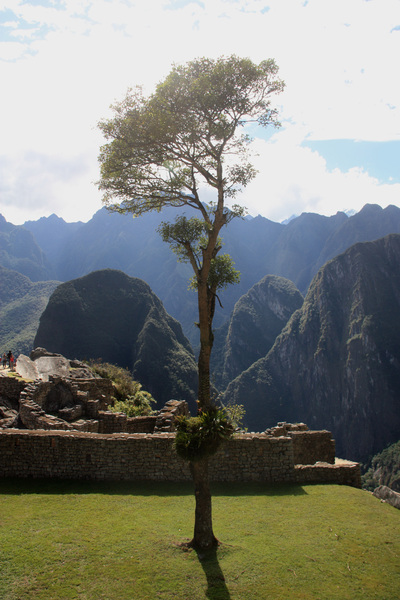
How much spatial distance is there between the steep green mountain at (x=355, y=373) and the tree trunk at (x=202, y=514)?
512ft

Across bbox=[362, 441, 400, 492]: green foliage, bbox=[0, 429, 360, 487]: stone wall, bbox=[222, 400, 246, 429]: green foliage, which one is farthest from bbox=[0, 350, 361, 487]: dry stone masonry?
bbox=[362, 441, 400, 492]: green foliage

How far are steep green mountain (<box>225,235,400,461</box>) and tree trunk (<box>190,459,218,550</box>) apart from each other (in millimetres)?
155959

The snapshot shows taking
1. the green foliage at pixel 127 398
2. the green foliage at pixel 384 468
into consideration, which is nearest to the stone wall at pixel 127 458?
the green foliage at pixel 127 398

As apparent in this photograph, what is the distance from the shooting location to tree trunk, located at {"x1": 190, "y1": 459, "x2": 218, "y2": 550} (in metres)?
8.28

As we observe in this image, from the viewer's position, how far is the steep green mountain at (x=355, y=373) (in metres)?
162

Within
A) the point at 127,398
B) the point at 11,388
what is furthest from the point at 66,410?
the point at 127,398

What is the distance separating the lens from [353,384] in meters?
176

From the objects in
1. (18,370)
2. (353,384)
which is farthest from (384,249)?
(18,370)

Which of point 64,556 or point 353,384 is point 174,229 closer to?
point 64,556

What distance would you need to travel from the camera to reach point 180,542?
8500 millimetres

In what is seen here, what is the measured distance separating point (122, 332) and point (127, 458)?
351 ft

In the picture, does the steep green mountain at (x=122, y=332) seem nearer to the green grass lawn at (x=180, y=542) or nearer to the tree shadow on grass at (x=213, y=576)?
the green grass lawn at (x=180, y=542)

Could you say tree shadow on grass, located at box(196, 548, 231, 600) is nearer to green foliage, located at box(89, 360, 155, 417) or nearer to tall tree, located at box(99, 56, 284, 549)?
tall tree, located at box(99, 56, 284, 549)

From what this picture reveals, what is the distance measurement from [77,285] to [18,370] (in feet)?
352
